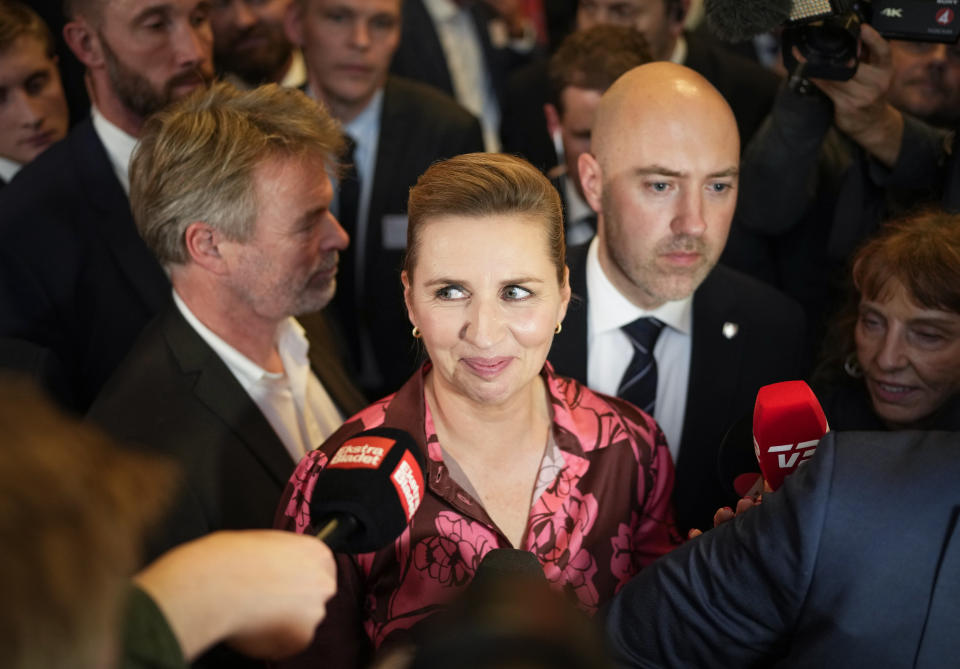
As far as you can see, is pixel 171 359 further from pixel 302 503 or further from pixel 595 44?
pixel 595 44

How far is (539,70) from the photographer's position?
451 cm

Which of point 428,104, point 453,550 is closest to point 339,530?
point 453,550

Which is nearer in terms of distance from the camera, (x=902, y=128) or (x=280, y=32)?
(x=902, y=128)

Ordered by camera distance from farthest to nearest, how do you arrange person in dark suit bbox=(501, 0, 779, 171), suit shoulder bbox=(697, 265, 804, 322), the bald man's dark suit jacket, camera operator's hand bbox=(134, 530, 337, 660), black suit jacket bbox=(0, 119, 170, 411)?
1. person in dark suit bbox=(501, 0, 779, 171)
2. black suit jacket bbox=(0, 119, 170, 411)
3. suit shoulder bbox=(697, 265, 804, 322)
4. the bald man's dark suit jacket
5. camera operator's hand bbox=(134, 530, 337, 660)

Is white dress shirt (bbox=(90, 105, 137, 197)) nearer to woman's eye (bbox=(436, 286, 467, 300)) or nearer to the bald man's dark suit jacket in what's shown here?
the bald man's dark suit jacket

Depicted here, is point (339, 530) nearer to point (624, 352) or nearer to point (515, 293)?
point (515, 293)

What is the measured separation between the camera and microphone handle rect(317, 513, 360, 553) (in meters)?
1.49

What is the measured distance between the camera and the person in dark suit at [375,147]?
3.87 m

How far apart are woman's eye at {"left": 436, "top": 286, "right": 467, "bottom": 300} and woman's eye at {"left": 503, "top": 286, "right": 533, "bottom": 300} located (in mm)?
87

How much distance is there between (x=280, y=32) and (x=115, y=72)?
1.27 metres

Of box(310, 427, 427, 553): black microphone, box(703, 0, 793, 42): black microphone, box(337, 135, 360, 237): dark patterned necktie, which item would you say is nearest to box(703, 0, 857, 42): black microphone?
box(703, 0, 793, 42): black microphone

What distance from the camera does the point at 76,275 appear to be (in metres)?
2.98

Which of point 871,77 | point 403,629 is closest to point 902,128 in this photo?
point 871,77

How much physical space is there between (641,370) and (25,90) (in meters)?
2.34
